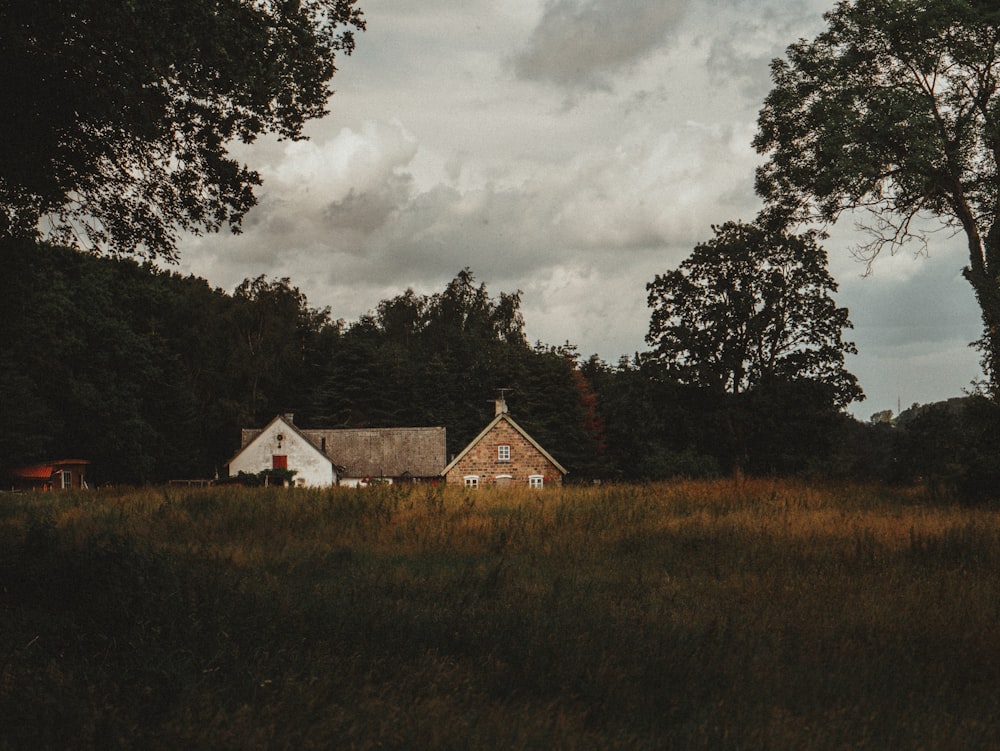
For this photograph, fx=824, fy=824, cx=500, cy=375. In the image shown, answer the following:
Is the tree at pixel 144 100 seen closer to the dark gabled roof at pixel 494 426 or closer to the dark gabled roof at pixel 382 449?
the dark gabled roof at pixel 494 426

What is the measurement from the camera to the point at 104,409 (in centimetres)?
5078

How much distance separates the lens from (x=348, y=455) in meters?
56.4

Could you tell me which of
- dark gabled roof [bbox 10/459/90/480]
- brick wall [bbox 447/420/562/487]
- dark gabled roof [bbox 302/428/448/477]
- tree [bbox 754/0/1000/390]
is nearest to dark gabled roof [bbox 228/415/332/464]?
dark gabled roof [bbox 302/428/448/477]

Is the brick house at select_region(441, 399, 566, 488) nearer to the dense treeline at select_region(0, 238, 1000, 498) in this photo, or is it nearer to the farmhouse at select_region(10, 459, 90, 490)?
the dense treeline at select_region(0, 238, 1000, 498)

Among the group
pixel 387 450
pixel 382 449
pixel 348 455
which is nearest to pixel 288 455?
pixel 348 455

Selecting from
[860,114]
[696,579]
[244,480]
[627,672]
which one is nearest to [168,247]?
[696,579]

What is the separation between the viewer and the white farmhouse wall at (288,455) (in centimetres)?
5419

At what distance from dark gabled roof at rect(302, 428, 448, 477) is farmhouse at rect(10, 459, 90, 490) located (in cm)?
1427

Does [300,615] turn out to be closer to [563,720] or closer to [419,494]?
[563,720]

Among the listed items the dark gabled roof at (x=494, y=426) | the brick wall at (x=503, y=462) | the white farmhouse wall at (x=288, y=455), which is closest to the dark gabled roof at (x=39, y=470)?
the white farmhouse wall at (x=288, y=455)

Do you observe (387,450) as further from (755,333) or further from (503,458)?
(755,333)

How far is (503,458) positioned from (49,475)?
85.8ft

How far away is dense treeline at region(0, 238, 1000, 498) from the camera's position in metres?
42.2

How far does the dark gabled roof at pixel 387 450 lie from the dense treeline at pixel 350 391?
11672 millimetres
